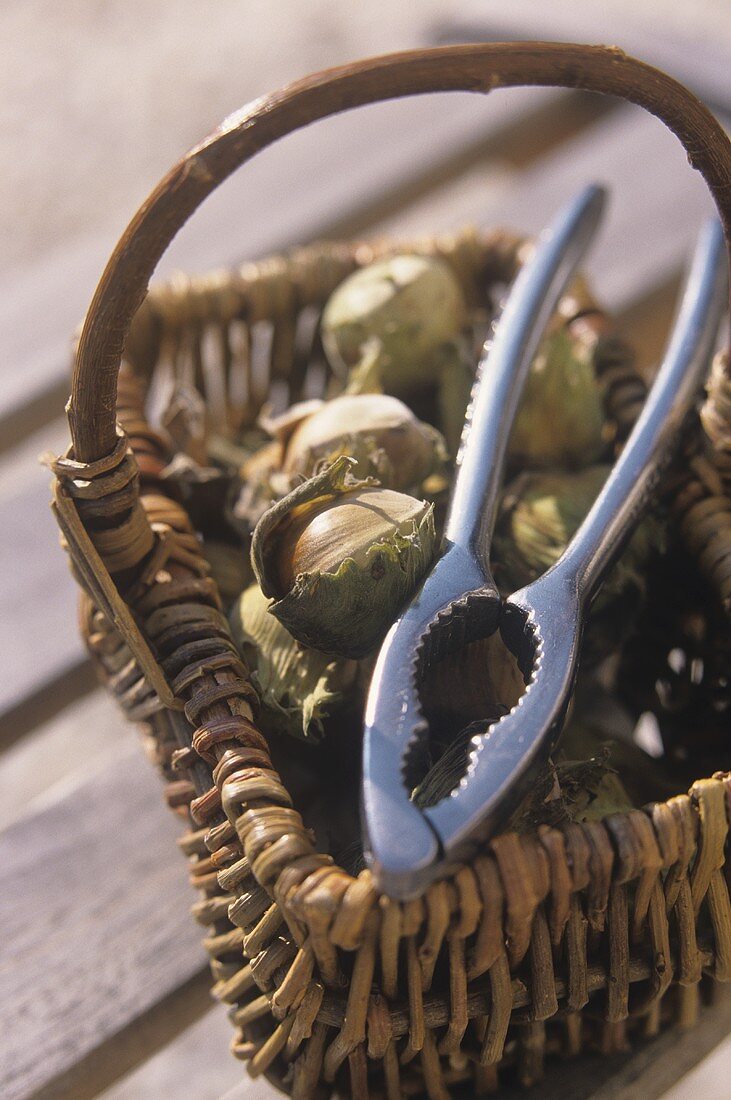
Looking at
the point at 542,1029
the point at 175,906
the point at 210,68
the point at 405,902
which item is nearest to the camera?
the point at 405,902

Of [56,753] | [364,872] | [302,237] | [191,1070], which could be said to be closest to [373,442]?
[364,872]

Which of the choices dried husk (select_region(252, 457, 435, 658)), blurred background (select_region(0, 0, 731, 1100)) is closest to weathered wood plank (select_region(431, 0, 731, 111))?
blurred background (select_region(0, 0, 731, 1100))

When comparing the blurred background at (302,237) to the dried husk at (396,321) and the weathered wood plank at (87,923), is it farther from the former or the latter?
the dried husk at (396,321)

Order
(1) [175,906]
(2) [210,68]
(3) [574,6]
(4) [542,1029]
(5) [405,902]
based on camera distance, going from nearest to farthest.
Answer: (5) [405,902] → (4) [542,1029] → (1) [175,906] → (3) [574,6] → (2) [210,68]

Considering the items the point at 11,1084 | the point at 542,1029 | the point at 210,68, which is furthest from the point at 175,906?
the point at 210,68

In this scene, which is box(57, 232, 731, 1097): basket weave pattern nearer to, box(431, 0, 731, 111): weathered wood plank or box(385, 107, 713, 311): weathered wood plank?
box(385, 107, 713, 311): weathered wood plank

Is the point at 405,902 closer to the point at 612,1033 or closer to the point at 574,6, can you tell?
the point at 612,1033

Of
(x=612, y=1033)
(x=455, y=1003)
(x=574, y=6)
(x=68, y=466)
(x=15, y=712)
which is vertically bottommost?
(x=612, y=1033)
